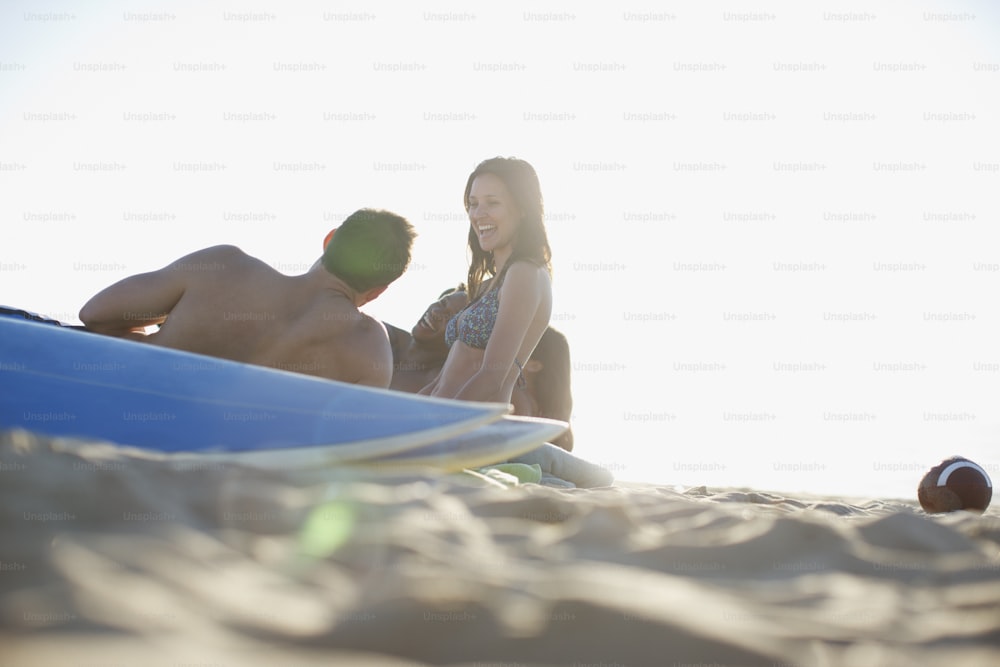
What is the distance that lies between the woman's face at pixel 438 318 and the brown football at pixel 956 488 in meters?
3.08

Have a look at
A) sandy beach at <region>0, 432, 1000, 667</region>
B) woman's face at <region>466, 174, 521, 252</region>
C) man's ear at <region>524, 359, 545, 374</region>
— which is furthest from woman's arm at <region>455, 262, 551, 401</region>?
sandy beach at <region>0, 432, 1000, 667</region>

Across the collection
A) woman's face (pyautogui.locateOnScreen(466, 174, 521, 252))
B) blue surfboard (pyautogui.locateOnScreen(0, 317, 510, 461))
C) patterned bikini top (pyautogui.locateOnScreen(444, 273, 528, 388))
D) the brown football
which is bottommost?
the brown football

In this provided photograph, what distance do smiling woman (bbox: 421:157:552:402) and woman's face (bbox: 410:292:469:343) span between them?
2.87 feet

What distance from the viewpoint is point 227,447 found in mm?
2201

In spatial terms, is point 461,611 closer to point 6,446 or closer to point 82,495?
point 82,495

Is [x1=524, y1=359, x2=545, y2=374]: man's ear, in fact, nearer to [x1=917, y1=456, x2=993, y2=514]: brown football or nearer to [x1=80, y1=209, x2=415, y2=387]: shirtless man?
[x1=80, y1=209, x2=415, y2=387]: shirtless man

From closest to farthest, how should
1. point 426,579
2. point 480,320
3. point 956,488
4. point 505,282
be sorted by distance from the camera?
point 426,579, point 956,488, point 505,282, point 480,320

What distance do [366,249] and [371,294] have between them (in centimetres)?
26

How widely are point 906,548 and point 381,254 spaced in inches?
92.2

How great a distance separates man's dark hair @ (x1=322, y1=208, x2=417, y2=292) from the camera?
→ 314cm

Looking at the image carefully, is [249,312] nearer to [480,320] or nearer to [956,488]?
[480,320]

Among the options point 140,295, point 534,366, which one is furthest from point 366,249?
point 534,366

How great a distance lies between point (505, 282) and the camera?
3.67 metres

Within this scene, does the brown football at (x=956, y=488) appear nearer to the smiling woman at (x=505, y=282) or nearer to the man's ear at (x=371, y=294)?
the smiling woman at (x=505, y=282)
